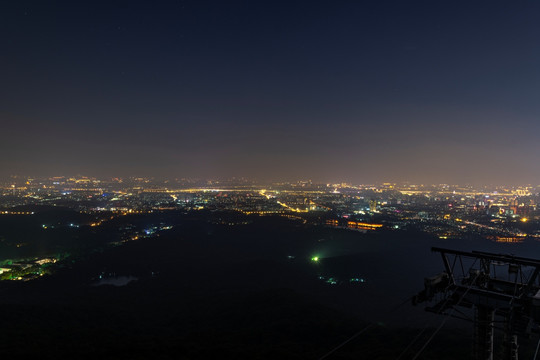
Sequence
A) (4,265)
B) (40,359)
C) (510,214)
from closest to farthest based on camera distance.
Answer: (40,359) → (4,265) → (510,214)

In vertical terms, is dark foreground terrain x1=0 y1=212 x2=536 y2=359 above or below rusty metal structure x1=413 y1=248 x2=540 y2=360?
below

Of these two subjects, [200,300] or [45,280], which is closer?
[200,300]

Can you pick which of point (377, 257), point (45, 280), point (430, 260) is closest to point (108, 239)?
point (45, 280)

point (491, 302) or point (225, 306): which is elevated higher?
point (491, 302)

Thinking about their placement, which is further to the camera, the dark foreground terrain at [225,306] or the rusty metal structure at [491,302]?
the dark foreground terrain at [225,306]

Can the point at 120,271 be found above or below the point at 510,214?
below

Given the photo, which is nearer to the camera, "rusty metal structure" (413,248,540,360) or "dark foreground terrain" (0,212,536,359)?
"rusty metal structure" (413,248,540,360)

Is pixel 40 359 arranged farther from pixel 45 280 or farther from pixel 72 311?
pixel 45 280

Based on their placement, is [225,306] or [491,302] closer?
[491,302]

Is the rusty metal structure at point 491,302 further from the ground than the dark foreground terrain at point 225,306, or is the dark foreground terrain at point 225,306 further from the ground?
the rusty metal structure at point 491,302

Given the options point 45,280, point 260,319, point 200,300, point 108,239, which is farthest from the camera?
point 108,239

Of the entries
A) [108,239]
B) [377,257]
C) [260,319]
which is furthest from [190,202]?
[260,319]
